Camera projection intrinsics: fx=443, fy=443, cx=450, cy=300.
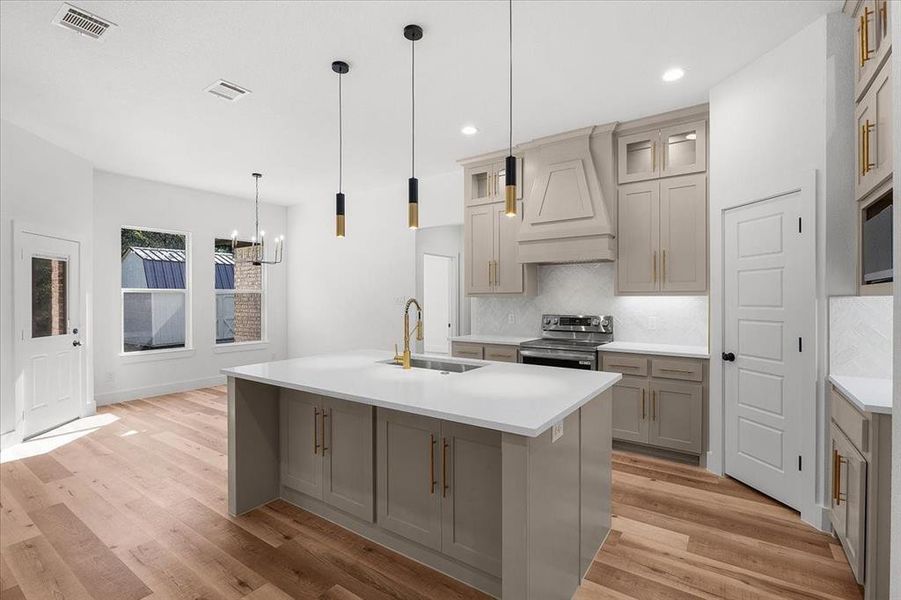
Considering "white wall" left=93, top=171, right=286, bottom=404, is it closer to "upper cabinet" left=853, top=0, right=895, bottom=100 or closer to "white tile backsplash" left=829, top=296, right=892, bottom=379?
Answer: "upper cabinet" left=853, top=0, right=895, bottom=100

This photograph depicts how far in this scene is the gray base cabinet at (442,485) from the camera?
1993mm

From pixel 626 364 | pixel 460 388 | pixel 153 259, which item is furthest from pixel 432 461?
pixel 153 259

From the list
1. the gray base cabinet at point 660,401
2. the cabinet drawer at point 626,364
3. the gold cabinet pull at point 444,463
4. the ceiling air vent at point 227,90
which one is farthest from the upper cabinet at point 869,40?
the ceiling air vent at point 227,90

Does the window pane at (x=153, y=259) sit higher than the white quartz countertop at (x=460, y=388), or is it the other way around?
the window pane at (x=153, y=259)

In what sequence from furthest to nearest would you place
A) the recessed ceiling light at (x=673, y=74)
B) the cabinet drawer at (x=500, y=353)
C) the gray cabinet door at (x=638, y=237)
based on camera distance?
the cabinet drawer at (x=500, y=353) < the gray cabinet door at (x=638, y=237) < the recessed ceiling light at (x=673, y=74)

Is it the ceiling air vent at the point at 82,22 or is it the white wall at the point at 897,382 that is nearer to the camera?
the white wall at the point at 897,382

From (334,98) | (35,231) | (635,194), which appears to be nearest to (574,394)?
(635,194)

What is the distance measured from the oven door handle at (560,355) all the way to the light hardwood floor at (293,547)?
3.19 ft

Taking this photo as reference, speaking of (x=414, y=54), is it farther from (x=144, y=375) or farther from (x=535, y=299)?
(x=144, y=375)

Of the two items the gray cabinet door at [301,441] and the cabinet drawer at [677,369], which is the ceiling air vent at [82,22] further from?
the cabinet drawer at [677,369]

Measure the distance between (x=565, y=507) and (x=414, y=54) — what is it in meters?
2.82

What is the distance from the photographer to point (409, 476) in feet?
7.42

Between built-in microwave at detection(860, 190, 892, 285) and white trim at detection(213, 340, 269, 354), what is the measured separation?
721 centimetres

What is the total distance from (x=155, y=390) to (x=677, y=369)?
20.9 feet
